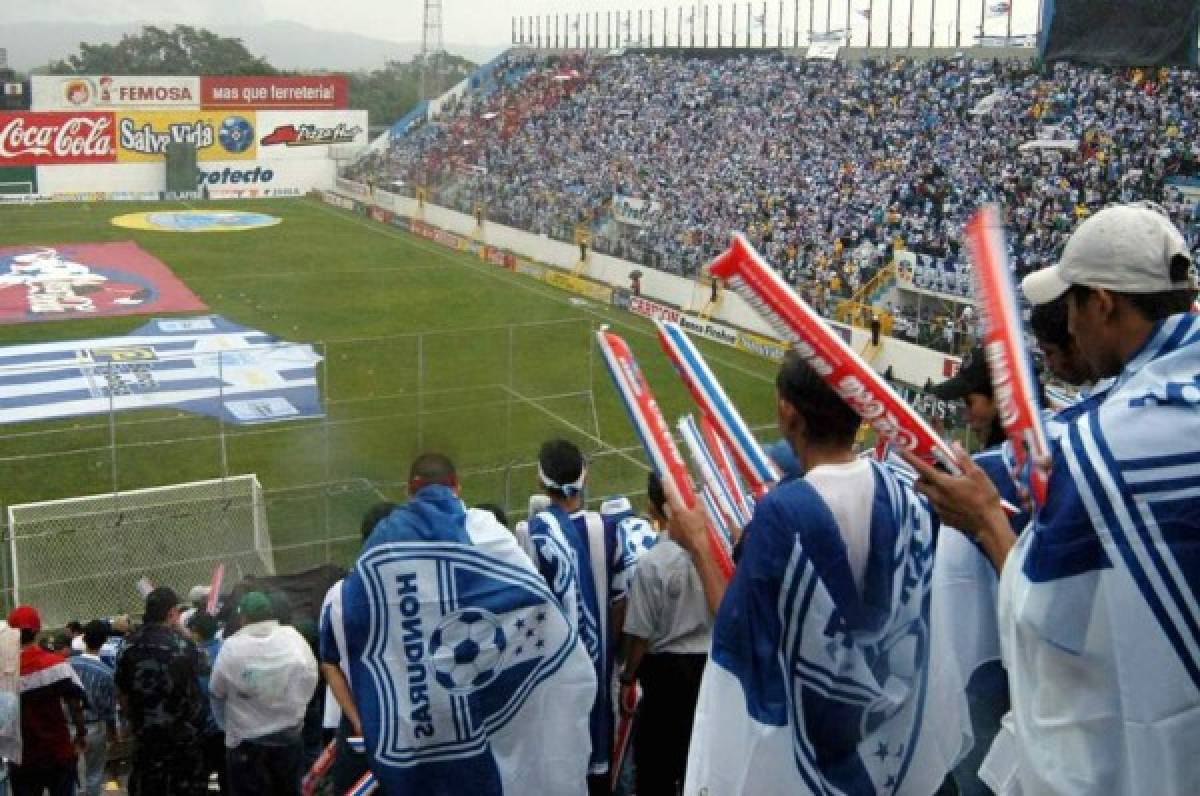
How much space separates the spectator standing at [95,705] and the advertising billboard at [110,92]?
45662mm

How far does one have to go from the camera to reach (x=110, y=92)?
4897cm

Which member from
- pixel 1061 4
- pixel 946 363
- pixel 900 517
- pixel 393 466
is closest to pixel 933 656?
pixel 900 517

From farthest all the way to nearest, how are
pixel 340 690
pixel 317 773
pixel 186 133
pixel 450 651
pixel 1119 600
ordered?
pixel 186 133
pixel 317 773
pixel 340 690
pixel 450 651
pixel 1119 600

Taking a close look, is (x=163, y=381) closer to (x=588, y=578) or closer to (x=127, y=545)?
(x=127, y=545)

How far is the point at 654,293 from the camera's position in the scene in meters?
29.8

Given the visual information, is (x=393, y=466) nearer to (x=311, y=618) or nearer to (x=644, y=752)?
(x=311, y=618)

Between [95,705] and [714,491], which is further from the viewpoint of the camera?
[95,705]

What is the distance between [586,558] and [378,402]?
1447 centimetres

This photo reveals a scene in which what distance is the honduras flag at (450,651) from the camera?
347 cm

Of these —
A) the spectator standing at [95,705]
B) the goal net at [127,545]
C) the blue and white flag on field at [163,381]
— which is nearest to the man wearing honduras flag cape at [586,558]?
the spectator standing at [95,705]

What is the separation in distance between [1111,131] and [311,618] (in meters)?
24.4

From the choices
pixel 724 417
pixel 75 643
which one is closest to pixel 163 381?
pixel 75 643

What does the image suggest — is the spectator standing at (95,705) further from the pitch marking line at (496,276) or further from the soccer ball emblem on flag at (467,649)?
the pitch marking line at (496,276)

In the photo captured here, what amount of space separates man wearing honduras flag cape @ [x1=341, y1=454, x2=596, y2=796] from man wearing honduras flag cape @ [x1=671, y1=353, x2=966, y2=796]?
116 centimetres
